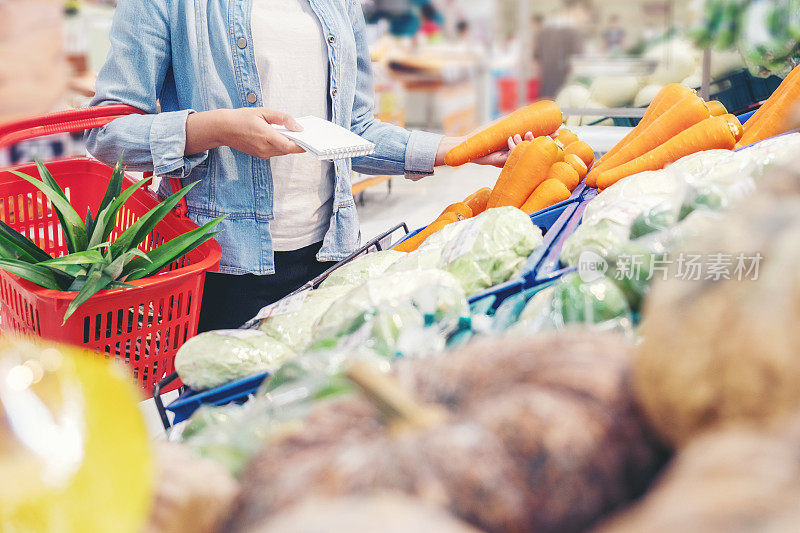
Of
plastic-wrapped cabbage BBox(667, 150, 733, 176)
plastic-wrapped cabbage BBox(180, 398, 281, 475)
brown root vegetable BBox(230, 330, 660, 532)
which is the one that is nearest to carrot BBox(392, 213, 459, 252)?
plastic-wrapped cabbage BBox(667, 150, 733, 176)

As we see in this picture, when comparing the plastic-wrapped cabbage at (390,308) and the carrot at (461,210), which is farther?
the carrot at (461,210)

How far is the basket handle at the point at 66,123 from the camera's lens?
1.55 m

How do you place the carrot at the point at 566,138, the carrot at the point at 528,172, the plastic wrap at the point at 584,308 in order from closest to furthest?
the plastic wrap at the point at 584,308
the carrot at the point at 528,172
the carrot at the point at 566,138

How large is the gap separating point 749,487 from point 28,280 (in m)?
1.43

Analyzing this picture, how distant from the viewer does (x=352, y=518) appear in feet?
1.64

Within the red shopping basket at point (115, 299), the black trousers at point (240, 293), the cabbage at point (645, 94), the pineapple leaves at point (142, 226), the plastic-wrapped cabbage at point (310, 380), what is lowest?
the black trousers at point (240, 293)

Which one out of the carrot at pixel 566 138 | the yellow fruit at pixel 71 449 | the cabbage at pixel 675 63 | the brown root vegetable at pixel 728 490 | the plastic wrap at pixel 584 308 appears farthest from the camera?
the cabbage at pixel 675 63

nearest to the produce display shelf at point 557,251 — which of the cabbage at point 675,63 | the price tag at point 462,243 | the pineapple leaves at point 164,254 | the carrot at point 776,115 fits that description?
the price tag at point 462,243

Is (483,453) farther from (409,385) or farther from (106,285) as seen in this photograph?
(106,285)

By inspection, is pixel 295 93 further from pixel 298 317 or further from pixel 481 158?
pixel 298 317

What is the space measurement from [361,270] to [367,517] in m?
1.07

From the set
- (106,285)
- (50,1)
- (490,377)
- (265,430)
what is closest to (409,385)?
(490,377)

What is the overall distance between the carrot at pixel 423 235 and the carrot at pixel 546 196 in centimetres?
20

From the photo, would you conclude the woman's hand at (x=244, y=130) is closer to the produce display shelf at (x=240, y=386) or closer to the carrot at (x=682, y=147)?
the produce display shelf at (x=240, y=386)
